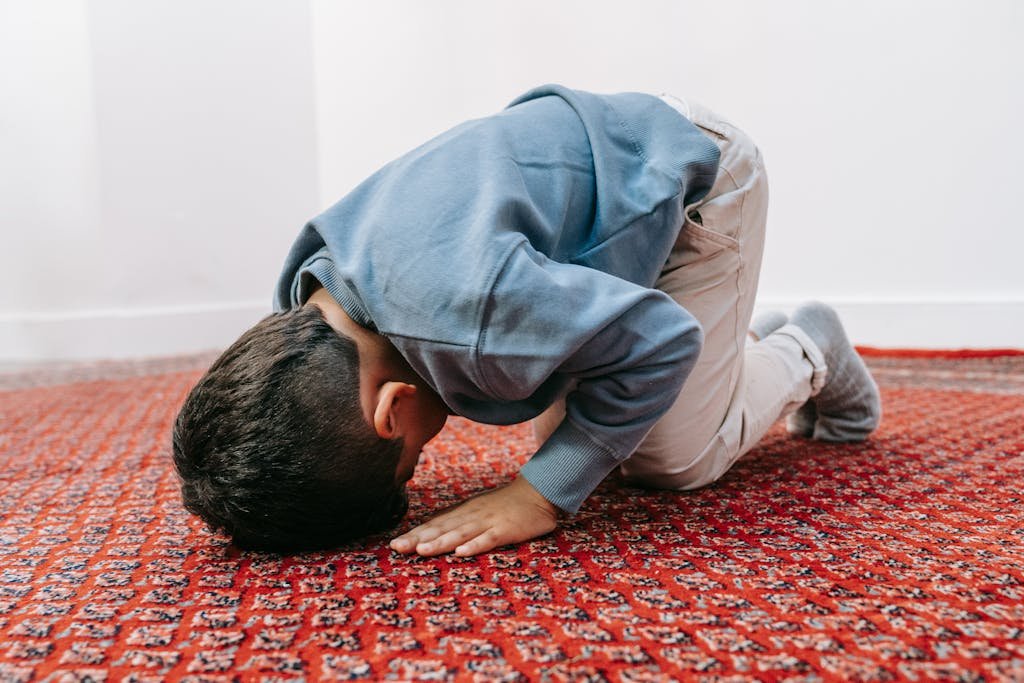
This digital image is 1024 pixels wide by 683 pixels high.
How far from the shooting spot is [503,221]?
2.08ft

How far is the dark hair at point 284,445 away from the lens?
0.62 meters

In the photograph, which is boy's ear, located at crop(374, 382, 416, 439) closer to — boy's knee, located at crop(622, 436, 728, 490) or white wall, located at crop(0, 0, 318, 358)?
boy's knee, located at crop(622, 436, 728, 490)

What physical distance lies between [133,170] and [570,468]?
184 cm

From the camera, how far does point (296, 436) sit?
62cm

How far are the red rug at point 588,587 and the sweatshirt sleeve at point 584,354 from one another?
0.07m

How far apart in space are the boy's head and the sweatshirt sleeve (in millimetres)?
107

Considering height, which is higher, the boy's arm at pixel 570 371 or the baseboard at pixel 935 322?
the boy's arm at pixel 570 371

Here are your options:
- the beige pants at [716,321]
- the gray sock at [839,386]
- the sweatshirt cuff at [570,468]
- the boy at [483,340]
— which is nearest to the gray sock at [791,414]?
the gray sock at [839,386]

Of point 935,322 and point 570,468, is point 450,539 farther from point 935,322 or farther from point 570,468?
point 935,322

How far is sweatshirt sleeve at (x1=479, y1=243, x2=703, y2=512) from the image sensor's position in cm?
60

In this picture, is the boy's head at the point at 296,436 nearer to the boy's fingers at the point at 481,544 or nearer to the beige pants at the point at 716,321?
the boy's fingers at the point at 481,544

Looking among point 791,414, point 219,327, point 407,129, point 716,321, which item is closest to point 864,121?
point 791,414

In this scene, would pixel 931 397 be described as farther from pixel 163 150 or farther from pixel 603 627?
pixel 163 150

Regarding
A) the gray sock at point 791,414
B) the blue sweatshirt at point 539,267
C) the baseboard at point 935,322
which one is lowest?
the baseboard at point 935,322
